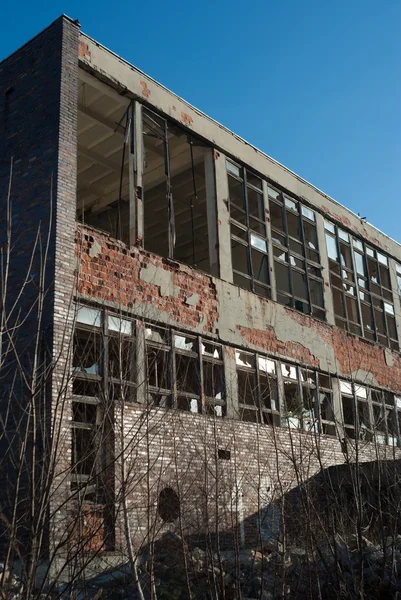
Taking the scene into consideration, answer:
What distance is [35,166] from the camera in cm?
1430

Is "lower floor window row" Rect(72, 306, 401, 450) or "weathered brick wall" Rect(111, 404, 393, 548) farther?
"lower floor window row" Rect(72, 306, 401, 450)

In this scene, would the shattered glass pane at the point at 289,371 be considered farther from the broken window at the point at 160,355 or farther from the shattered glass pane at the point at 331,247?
the shattered glass pane at the point at 331,247

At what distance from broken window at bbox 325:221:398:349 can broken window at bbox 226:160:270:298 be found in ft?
10.3

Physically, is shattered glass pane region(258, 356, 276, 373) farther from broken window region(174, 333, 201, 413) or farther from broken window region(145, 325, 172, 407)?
broken window region(145, 325, 172, 407)

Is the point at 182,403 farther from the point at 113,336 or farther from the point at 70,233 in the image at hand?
the point at 70,233

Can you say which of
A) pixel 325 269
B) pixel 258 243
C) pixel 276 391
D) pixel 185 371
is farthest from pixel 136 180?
pixel 325 269

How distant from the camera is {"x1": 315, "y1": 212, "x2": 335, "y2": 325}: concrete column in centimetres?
2036

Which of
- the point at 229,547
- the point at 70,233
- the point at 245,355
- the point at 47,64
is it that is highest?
the point at 47,64

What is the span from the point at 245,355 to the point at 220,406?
66.8 inches

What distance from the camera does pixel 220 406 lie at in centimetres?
1556

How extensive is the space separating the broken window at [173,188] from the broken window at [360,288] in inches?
167

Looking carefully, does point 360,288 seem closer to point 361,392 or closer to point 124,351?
point 361,392

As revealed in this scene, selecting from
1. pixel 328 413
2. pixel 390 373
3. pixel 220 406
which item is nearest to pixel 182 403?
pixel 220 406

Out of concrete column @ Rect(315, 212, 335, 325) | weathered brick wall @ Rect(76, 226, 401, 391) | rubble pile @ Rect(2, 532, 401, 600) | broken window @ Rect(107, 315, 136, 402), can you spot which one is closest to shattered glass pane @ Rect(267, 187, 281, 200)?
concrete column @ Rect(315, 212, 335, 325)
